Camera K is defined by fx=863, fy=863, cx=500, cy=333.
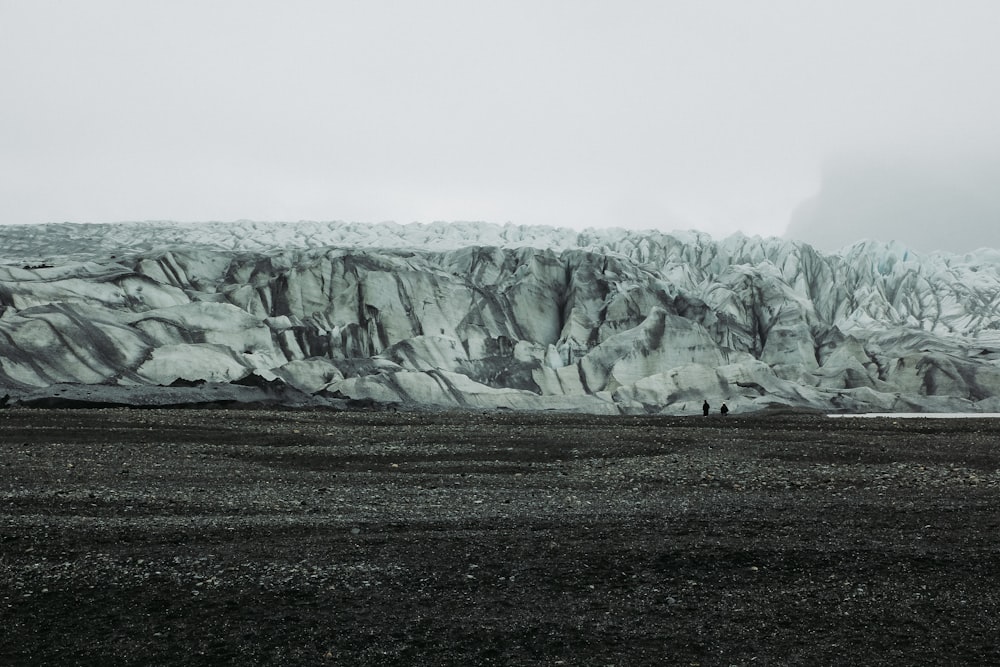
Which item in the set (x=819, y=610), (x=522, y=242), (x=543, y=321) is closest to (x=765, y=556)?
(x=819, y=610)

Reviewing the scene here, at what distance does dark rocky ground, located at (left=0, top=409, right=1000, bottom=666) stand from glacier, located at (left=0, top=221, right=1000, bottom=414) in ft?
81.1

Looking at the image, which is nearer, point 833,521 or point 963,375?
point 833,521

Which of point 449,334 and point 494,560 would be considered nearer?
point 494,560

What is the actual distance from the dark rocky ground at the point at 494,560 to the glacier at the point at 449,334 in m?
24.7

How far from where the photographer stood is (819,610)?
9.52m

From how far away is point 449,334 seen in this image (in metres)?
66.1

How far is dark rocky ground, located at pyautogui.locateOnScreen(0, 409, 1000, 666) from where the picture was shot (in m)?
8.58

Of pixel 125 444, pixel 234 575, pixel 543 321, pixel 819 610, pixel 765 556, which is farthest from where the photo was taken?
pixel 543 321

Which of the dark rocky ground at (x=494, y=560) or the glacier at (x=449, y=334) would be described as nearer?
the dark rocky ground at (x=494, y=560)

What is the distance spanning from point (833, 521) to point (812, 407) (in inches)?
1611

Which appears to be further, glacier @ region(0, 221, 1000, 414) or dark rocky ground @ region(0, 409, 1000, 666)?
glacier @ region(0, 221, 1000, 414)

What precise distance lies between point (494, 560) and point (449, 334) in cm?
5498

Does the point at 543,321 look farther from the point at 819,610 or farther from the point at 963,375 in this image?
the point at 819,610

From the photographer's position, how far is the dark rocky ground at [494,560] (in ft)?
28.1
